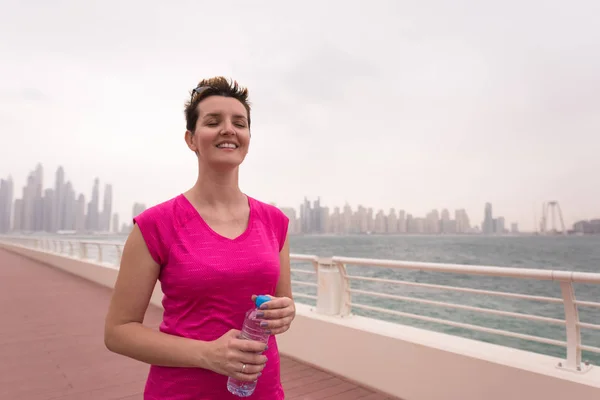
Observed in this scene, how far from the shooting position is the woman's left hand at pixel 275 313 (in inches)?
38.1

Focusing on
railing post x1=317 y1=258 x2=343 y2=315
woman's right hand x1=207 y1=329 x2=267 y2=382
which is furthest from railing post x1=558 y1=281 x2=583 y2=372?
woman's right hand x1=207 y1=329 x2=267 y2=382

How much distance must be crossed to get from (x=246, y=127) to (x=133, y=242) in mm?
460

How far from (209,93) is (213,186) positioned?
0.28 m

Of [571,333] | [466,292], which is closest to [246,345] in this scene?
[571,333]

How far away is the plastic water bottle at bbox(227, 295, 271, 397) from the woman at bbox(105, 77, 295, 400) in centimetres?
2

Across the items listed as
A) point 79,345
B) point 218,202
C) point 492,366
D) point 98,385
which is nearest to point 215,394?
point 218,202

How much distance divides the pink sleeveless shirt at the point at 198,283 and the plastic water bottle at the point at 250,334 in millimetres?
36

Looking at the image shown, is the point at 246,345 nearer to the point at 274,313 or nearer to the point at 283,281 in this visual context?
the point at 274,313

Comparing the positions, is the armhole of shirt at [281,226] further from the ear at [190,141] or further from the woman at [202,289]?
the ear at [190,141]

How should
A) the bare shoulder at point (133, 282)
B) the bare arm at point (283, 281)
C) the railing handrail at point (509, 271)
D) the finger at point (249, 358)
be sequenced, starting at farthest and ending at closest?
the railing handrail at point (509, 271) → the bare arm at point (283, 281) → the bare shoulder at point (133, 282) → the finger at point (249, 358)

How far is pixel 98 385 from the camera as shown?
12.6ft

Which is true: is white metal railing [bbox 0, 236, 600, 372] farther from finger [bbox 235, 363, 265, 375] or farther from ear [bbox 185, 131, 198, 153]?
finger [bbox 235, 363, 265, 375]

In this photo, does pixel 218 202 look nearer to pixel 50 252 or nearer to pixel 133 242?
pixel 133 242

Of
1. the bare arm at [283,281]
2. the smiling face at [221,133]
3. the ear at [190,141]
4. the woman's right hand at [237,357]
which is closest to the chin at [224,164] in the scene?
the smiling face at [221,133]
